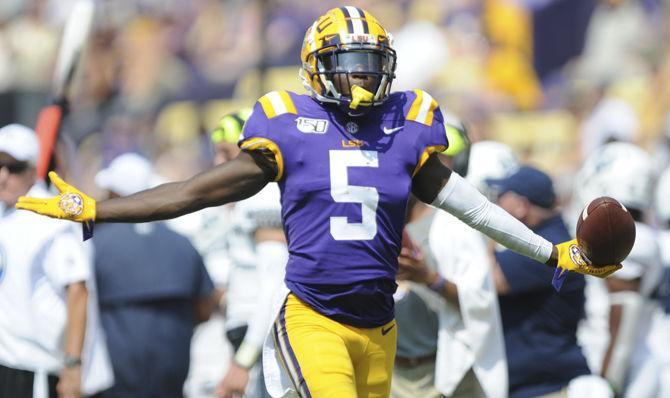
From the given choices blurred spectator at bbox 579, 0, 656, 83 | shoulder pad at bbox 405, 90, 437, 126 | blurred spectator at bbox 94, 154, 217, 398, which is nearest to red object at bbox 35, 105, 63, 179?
blurred spectator at bbox 94, 154, 217, 398

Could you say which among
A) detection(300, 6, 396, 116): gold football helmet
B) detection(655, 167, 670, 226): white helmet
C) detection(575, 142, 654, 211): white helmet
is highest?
detection(300, 6, 396, 116): gold football helmet

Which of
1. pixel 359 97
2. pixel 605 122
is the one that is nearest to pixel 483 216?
pixel 359 97

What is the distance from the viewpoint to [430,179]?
5082mm

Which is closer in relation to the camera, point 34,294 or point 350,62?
point 350,62

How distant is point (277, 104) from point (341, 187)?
0.39 metres

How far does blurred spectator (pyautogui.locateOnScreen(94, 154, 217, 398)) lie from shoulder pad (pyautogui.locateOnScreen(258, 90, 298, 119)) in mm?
3085

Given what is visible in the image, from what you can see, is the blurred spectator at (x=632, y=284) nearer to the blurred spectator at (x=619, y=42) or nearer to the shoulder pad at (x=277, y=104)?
the shoulder pad at (x=277, y=104)

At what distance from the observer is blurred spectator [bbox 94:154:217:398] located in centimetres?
777

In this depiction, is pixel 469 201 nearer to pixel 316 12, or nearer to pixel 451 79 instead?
pixel 451 79

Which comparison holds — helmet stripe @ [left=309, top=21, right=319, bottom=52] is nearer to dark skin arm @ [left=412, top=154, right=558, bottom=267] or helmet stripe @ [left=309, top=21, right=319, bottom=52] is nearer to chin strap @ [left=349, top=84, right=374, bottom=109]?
chin strap @ [left=349, top=84, right=374, bottom=109]

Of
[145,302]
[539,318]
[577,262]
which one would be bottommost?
[145,302]

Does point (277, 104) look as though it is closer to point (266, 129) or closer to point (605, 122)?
point (266, 129)

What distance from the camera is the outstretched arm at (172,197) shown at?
4.71 m

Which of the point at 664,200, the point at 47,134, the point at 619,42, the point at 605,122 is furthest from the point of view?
the point at 619,42
